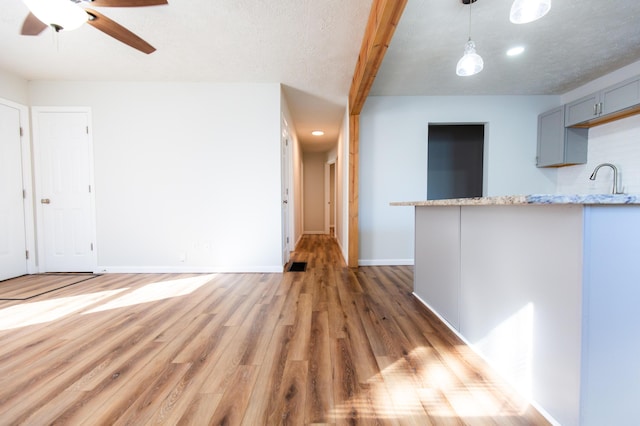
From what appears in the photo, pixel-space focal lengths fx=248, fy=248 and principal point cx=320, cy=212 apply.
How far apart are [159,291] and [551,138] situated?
17.8ft

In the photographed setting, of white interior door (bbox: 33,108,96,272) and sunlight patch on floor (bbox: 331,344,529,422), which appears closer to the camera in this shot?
sunlight patch on floor (bbox: 331,344,529,422)

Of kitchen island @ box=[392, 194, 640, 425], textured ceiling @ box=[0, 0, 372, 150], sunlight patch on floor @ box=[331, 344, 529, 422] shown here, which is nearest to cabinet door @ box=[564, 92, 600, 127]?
textured ceiling @ box=[0, 0, 372, 150]

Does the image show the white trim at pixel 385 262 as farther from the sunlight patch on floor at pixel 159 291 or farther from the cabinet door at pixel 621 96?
the cabinet door at pixel 621 96

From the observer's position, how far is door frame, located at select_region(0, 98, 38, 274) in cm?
319

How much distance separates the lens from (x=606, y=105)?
2.91 meters

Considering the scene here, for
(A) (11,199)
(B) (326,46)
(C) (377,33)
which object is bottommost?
(A) (11,199)

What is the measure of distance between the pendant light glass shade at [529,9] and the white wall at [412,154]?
221cm

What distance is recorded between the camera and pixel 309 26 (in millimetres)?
2221

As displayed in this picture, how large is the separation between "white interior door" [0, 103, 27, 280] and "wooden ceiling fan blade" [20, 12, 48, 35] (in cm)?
176

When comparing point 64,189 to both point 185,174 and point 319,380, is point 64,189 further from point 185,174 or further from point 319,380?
point 319,380

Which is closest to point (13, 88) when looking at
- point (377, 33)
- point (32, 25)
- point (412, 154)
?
point (32, 25)

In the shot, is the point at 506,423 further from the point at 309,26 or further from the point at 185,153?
the point at 185,153

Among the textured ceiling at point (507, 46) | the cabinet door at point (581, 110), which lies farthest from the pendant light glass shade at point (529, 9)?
the cabinet door at point (581, 110)

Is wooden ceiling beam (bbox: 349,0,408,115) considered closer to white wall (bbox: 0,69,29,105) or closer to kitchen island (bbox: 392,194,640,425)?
kitchen island (bbox: 392,194,640,425)
